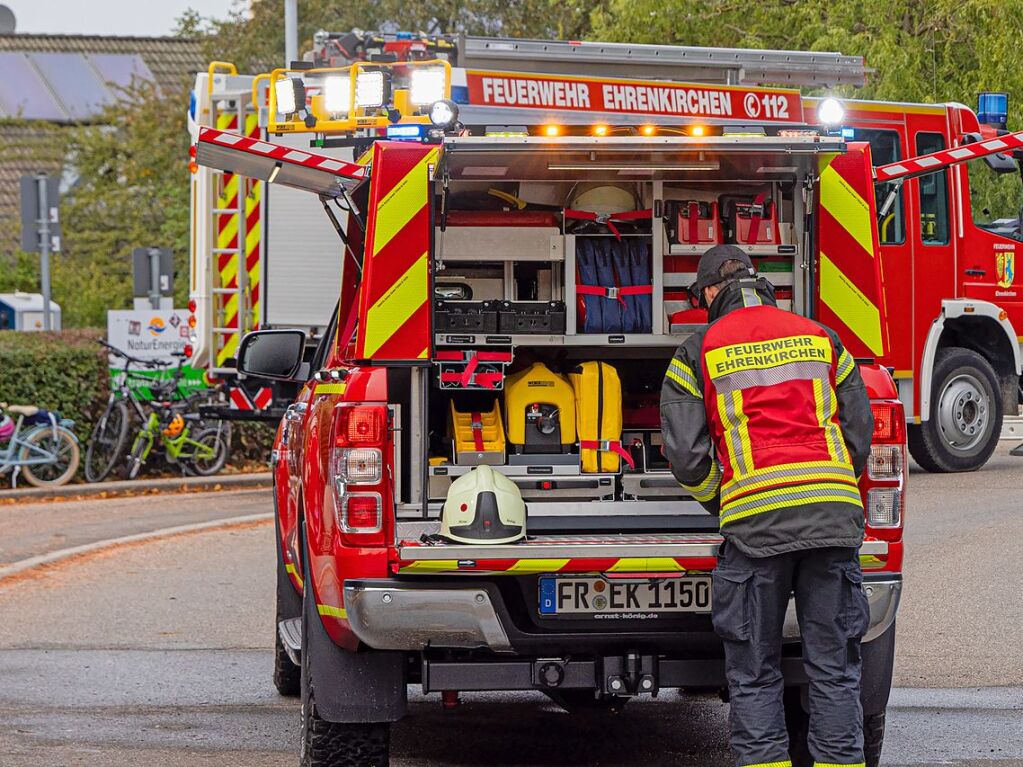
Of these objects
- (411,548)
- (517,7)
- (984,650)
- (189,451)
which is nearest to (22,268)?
(517,7)

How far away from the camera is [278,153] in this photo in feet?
21.0

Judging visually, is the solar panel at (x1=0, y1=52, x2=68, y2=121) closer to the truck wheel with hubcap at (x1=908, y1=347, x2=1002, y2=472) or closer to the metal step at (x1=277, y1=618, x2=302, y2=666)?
the truck wheel with hubcap at (x1=908, y1=347, x2=1002, y2=472)

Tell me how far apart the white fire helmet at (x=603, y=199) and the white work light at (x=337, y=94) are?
6060mm

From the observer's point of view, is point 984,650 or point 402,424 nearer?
point 402,424

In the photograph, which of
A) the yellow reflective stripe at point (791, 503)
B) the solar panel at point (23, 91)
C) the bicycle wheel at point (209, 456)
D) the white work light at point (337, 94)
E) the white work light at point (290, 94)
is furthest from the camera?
the solar panel at point (23, 91)

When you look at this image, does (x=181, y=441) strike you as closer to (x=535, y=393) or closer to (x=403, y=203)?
(x=535, y=393)

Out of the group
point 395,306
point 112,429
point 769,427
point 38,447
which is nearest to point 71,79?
point 112,429

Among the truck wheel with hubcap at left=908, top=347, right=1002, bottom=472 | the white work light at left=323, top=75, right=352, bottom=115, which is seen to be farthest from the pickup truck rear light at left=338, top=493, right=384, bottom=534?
the truck wheel with hubcap at left=908, top=347, right=1002, bottom=472

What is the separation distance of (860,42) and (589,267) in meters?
15.1

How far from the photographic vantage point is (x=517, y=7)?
32969 millimetres

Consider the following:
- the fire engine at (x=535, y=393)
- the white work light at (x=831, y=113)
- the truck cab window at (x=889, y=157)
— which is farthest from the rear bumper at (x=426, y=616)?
the truck cab window at (x=889, y=157)

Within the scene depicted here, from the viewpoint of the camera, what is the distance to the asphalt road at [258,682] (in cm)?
681

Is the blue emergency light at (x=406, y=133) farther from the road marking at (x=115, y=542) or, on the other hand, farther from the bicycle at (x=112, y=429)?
the bicycle at (x=112, y=429)

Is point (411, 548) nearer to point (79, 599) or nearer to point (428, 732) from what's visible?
point (428, 732)
